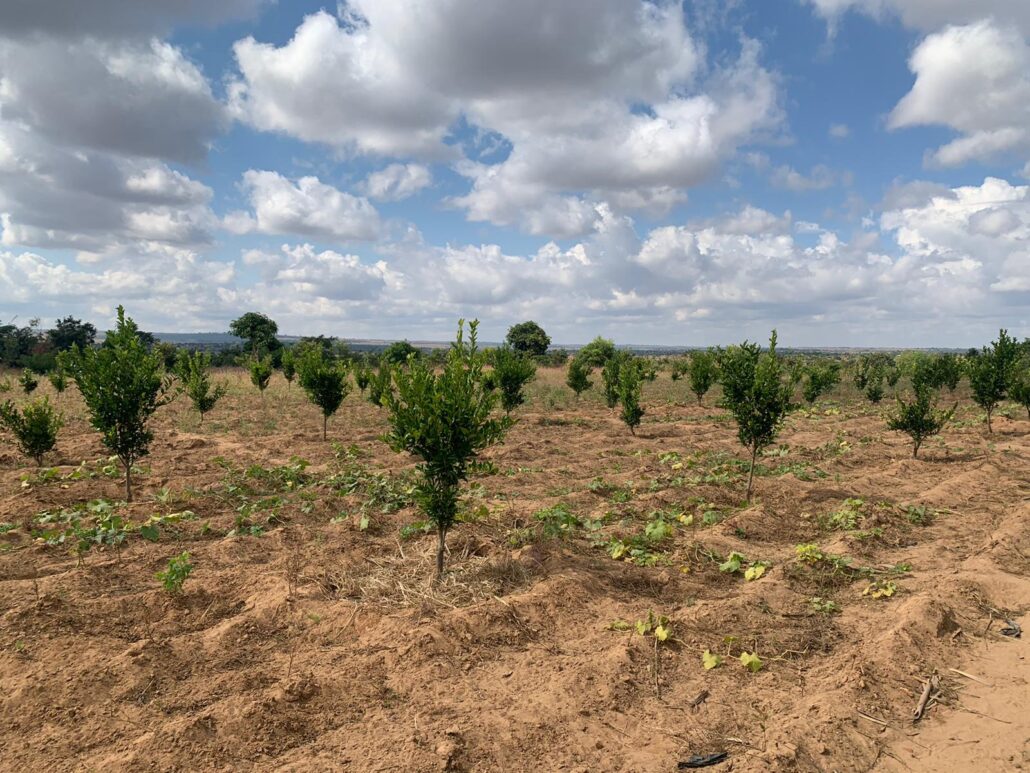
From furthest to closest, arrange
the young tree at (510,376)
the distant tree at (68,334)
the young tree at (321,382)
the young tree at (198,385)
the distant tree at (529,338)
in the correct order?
the distant tree at (529,338), the distant tree at (68,334), the young tree at (510,376), the young tree at (198,385), the young tree at (321,382)

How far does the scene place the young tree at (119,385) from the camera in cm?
1080

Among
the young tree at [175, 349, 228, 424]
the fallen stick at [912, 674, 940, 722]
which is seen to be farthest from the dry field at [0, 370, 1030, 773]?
the young tree at [175, 349, 228, 424]

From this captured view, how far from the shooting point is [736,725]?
4938 millimetres

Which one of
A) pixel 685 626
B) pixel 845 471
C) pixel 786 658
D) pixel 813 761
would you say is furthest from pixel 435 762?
pixel 845 471

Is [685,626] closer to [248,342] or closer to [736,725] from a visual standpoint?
[736,725]

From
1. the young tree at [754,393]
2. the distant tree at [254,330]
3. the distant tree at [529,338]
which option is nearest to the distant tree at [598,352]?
the distant tree at [529,338]

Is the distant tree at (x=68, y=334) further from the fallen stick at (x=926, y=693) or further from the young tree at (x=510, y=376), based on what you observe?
the fallen stick at (x=926, y=693)

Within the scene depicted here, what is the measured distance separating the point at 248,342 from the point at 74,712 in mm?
63187

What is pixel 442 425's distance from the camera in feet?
23.8

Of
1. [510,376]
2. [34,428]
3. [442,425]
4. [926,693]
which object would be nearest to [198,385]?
Result: [34,428]

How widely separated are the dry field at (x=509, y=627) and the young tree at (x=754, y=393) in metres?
1.41

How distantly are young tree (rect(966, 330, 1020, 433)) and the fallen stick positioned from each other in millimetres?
19760

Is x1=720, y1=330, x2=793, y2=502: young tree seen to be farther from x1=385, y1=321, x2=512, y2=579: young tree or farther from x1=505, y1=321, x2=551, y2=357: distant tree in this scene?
x1=505, y1=321, x2=551, y2=357: distant tree

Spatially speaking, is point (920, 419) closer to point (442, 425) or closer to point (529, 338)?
point (442, 425)
